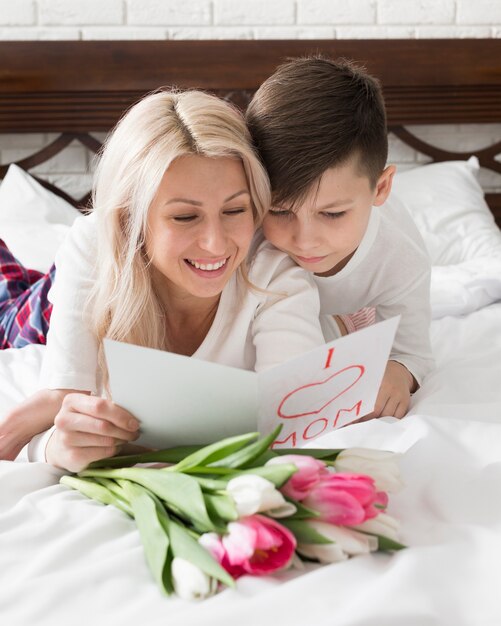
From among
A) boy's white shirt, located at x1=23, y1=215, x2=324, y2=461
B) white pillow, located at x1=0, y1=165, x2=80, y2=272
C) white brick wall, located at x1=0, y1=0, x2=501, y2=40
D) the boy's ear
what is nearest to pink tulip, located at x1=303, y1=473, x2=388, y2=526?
boy's white shirt, located at x1=23, y1=215, x2=324, y2=461

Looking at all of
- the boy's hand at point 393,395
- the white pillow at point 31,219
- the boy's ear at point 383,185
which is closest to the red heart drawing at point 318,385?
the boy's hand at point 393,395

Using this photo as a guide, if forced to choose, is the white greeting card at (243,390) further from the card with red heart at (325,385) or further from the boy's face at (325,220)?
the boy's face at (325,220)

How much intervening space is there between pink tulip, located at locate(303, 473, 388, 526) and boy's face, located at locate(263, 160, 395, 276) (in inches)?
22.1

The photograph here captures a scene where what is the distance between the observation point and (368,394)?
3.30 ft

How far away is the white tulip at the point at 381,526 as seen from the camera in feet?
2.56

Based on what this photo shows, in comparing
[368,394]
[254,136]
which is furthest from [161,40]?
→ [368,394]

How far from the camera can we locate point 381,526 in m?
0.78

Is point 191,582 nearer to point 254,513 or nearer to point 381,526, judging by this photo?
point 254,513

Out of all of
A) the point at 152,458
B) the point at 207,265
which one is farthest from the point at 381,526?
the point at 207,265

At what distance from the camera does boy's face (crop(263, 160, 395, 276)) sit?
49.3 inches

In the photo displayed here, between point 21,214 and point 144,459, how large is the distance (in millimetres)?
1536

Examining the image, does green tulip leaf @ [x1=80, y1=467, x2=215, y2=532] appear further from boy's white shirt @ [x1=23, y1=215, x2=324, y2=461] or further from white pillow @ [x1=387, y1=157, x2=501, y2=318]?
white pillow @ [x1=387, y1=157, x2=501, y2=318]

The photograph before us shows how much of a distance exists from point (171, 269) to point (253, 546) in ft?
1.77

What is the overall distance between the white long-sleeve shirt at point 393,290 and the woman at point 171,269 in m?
0.20
